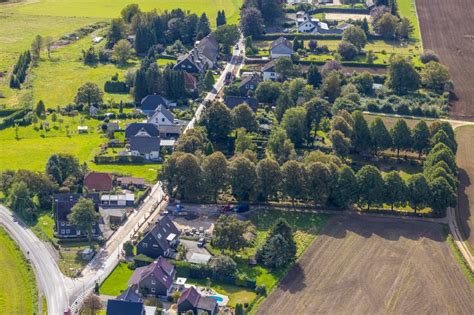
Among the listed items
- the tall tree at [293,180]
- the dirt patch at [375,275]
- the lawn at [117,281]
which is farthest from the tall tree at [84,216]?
the tall tree at [293,180]

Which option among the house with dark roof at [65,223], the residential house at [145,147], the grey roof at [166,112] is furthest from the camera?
the grey roof at [166,112]

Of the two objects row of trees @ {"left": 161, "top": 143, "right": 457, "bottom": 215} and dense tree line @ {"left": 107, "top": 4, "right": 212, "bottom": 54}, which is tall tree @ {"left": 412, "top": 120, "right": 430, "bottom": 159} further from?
dense tree line @ {"left": 107, "top": 4, "right": 212, "bottom": 54}

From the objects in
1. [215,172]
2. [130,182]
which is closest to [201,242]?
[215,172]

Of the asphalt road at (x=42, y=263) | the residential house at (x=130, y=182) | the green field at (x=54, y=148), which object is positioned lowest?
the asphalt road at (x=42, y=263)

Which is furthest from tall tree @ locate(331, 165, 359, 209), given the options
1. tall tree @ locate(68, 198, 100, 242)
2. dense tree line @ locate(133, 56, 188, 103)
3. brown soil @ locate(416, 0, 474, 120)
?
dense tree line @ locate(133, 56, 188, 103)

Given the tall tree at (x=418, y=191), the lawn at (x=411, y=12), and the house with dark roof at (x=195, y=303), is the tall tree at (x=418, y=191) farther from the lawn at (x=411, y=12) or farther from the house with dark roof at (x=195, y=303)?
the lawn at (x=411, y=12)

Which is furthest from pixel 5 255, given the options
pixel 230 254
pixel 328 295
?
pixel 328 295
